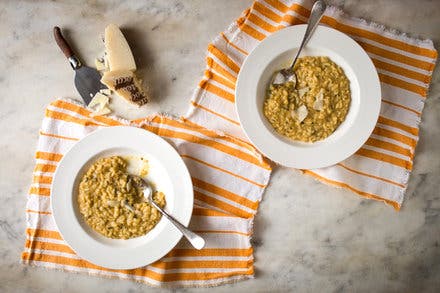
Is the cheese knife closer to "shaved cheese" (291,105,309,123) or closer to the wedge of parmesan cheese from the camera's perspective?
the wedge of parmesan cheese

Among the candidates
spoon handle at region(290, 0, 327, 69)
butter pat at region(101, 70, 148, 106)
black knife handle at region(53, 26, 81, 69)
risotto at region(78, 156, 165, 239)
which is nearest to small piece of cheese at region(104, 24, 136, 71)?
butter pat at region(101, 70, 148, 106)

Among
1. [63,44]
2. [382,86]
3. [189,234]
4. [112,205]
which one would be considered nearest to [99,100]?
[63,44]

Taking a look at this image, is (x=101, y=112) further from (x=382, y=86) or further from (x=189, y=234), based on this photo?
(x=382, y=86)

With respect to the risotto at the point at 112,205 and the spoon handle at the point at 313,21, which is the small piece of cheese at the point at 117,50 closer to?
the risotto at the point at 112,205

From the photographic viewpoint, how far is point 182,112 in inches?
77.5

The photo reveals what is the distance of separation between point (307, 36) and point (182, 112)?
0.57 m

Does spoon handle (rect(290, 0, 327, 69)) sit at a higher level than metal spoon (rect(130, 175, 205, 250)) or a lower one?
higher

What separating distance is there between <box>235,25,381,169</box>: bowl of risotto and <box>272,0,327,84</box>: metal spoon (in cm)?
2

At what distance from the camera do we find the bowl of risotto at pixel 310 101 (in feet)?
5.88

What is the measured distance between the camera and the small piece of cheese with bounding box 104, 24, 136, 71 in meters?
1.86

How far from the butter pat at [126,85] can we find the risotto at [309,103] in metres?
0.49

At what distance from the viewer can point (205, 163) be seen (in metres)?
1.94

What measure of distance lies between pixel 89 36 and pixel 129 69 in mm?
246

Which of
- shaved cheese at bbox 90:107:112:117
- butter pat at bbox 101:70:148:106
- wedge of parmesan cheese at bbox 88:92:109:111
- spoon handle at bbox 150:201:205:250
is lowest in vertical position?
spoon handle at bbox 150:201:205:250
